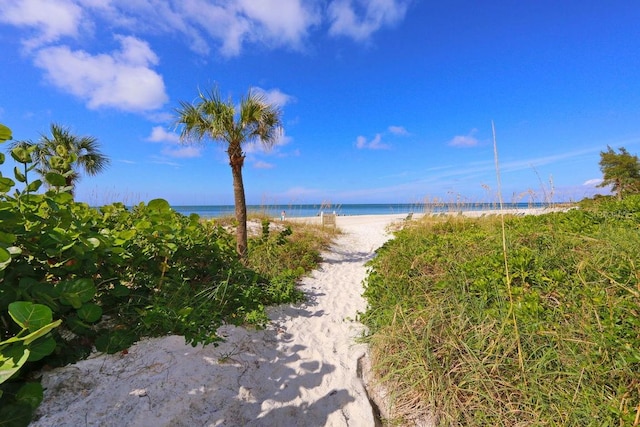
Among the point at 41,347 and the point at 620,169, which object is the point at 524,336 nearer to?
the point at 41,347

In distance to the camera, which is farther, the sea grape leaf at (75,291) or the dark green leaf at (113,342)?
the dark green leaf at (113,342)

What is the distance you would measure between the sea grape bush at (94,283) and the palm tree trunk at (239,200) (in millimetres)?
1346

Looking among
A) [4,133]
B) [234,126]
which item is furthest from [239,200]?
[4,133]

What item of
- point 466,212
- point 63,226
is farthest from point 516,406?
point 466,212

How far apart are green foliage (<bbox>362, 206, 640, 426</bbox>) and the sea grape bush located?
1.99 metres

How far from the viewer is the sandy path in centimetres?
225

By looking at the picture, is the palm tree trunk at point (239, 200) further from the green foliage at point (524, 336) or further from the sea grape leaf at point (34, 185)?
the sea grape leaf at point (34, 185)

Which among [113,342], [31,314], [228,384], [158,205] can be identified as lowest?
[228,384]

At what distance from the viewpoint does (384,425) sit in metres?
2.56

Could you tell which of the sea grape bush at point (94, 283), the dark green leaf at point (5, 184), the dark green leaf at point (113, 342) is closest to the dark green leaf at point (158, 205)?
the sea grape bush at point (94, 283)

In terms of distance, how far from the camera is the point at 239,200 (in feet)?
21.9

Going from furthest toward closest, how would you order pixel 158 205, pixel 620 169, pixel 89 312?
pixel 620 169 → pixel 158 205 → pixel 89 312

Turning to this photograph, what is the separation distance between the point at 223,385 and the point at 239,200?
4505mm

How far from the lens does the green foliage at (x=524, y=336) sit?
83.2 inches
